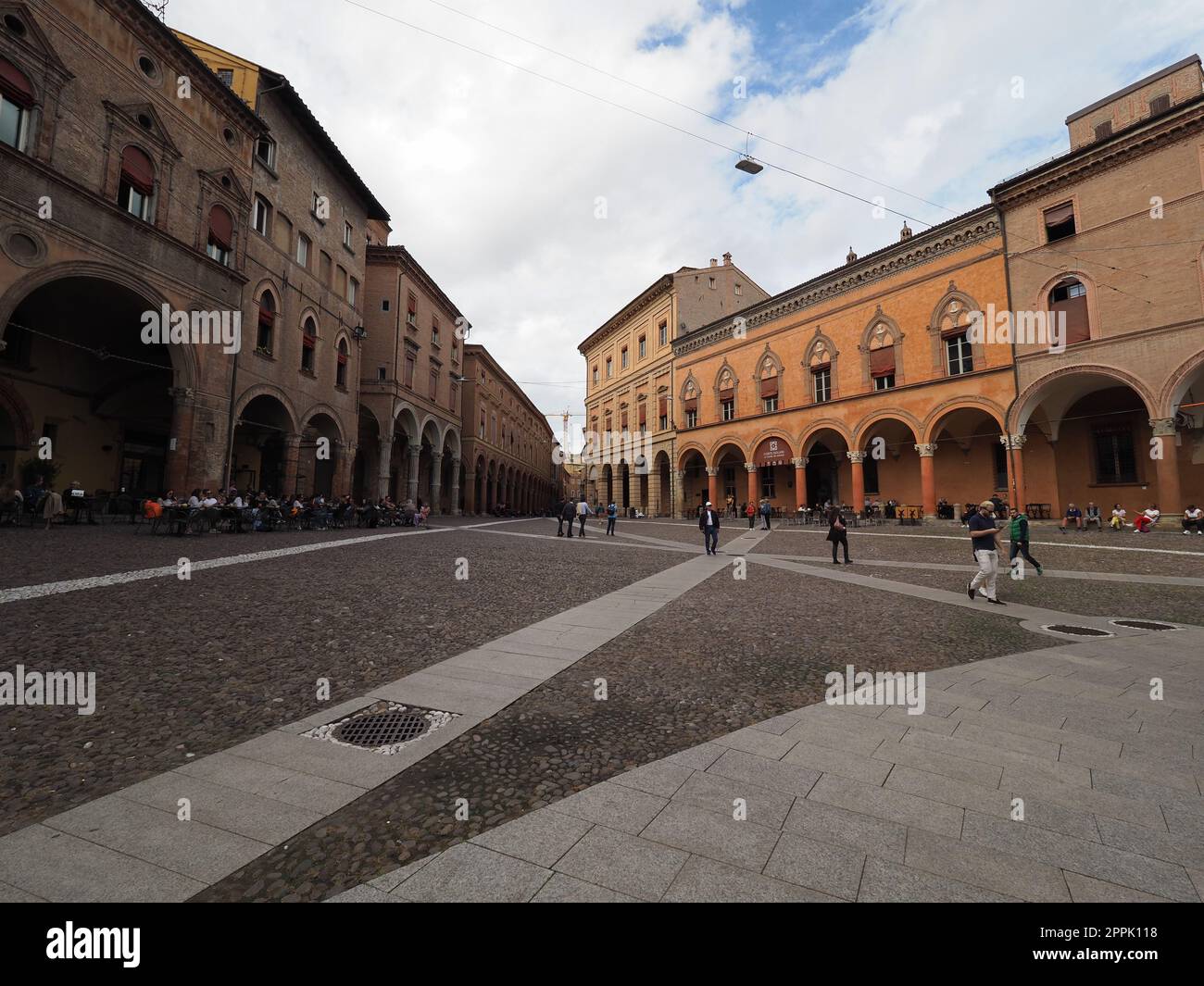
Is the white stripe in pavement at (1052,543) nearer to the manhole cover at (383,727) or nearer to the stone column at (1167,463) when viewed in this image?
the stone column at (1167,463)

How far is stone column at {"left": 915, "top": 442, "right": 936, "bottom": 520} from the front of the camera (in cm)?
2486

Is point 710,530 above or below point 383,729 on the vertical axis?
above

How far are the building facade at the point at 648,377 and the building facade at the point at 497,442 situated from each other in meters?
9.55

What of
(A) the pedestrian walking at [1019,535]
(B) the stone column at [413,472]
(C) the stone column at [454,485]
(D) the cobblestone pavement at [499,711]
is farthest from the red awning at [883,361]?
(C) the stone column at [454,485]

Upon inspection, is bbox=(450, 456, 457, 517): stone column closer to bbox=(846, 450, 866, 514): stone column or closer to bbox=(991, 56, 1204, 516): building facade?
bbox=(846, 450, 866, 514): stone column

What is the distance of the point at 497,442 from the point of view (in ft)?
169

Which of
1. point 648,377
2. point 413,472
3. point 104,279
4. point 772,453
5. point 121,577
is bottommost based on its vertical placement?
point 121,577

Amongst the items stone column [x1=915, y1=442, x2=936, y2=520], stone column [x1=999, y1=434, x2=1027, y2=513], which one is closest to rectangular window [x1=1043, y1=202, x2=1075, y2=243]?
stone column [x1=999, y1=434, x2=1027, y2=513]

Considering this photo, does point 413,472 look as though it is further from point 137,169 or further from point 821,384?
point 821,384

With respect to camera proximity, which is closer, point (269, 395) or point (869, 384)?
point (269, 395)

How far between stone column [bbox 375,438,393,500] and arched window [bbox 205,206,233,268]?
38.7 ft

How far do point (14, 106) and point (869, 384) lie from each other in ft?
106

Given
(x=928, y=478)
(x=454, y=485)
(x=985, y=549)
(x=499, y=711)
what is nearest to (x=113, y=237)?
(x=499, y=711)

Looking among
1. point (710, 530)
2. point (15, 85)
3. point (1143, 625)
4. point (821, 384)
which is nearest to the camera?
point (1143, 625)
